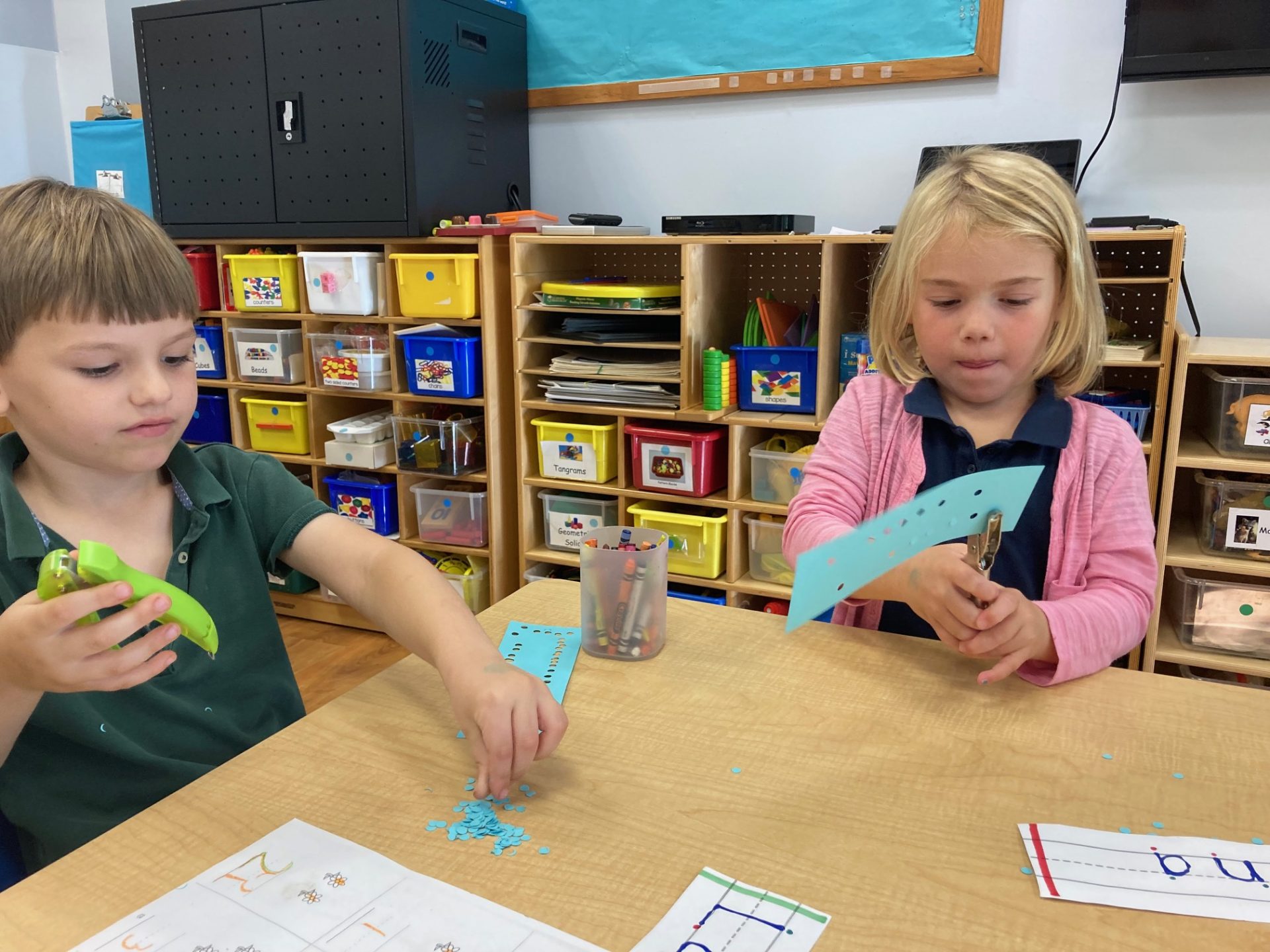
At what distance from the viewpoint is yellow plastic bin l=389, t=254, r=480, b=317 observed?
7.64ft

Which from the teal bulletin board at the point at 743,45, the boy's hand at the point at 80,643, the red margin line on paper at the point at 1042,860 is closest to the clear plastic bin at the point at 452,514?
the teal bulletin board at the point at 743,45

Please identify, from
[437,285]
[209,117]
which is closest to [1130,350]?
[437,285]

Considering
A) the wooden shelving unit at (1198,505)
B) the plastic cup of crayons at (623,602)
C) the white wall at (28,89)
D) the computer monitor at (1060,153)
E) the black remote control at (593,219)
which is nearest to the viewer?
the plastic cup of crayons at (623,602)

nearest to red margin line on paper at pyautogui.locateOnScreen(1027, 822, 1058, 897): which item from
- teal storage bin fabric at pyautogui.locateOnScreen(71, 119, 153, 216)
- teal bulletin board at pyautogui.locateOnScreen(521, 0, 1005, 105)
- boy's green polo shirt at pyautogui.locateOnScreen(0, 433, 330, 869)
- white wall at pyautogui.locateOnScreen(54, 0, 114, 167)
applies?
boy's green polo shirt at pyautogui.locateOnScreen(0, 433, 330, 869)

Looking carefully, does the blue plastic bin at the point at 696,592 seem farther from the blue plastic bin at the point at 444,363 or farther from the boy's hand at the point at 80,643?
the boy's hand at the point at 80,643

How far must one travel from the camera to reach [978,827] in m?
0.66

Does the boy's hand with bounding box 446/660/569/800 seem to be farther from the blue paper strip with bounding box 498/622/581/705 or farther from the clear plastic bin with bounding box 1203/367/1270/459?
the clear plastic bin with bounding box 1203/367/1270/459

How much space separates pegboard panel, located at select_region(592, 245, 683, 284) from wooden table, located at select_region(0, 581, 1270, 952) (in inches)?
68.8

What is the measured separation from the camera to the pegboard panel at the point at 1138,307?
206 cm

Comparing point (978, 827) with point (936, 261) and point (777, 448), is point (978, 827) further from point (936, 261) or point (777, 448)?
point (777, 448)

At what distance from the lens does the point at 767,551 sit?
7.43ft

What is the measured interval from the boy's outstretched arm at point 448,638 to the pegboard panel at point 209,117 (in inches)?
71.7

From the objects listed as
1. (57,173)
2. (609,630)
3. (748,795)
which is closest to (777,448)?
(609,630)

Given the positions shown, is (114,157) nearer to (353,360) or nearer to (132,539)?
(353,360)
